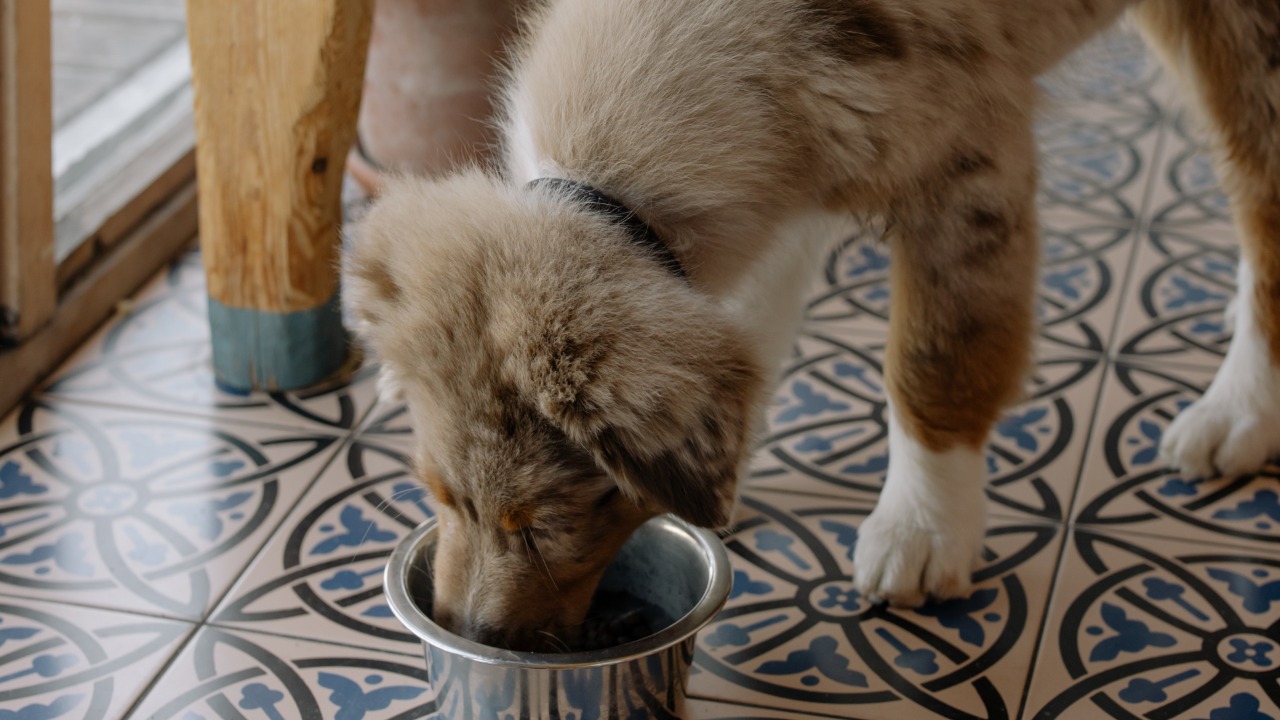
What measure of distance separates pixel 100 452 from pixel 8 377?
25cm

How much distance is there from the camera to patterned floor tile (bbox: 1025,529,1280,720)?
183 centimetres

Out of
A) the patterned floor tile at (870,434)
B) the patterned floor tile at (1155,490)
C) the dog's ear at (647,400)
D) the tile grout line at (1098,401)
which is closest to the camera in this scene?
the dog's ear at (647,400)

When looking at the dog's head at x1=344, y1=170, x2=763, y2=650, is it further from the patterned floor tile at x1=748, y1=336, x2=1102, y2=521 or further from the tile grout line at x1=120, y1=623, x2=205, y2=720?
the patterned floor tile at x1=748, y1=336, x2=1102, y2=521

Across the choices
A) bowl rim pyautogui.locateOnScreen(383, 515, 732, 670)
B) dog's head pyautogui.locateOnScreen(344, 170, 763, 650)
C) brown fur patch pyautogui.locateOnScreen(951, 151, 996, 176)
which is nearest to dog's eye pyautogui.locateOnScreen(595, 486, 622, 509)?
dog's head pyautogui.locateOnScreen(344, 170, 763, 650)

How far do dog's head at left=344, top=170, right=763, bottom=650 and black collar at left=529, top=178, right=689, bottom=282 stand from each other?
2cm

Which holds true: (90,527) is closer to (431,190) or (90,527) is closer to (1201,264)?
(431,190)

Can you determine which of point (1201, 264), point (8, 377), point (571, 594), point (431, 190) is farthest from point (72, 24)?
point (1201, 264)

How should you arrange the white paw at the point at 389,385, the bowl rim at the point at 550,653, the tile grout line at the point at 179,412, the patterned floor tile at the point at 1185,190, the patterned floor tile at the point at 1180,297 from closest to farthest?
1. the bowl rim at the point at 550,653
2. the white paw at the point at 389,385
3. the tile grout line at the point at 179,412
4. the patterned floor tile at the point at 1180,297
5. the patterned floor tile at the point at 1185,190

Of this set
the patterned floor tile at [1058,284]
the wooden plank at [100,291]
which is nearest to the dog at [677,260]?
the patterned floor tile at [1058,284]

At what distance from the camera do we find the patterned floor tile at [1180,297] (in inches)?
106

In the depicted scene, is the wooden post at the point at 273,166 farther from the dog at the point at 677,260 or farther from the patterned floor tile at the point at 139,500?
the dog at the point at 677,260

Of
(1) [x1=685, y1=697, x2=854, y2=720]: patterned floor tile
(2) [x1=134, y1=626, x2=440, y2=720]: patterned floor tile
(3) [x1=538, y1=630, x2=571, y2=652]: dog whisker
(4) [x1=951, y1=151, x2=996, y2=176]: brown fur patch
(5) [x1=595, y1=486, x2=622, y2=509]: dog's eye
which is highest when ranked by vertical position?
(4) [x1=951, y1=151, x2=996, y2=176]: brown fur patch

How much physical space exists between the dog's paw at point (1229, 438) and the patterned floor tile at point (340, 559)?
130 centimetres

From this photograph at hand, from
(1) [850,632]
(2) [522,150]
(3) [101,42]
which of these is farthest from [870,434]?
(3) [101,42]
